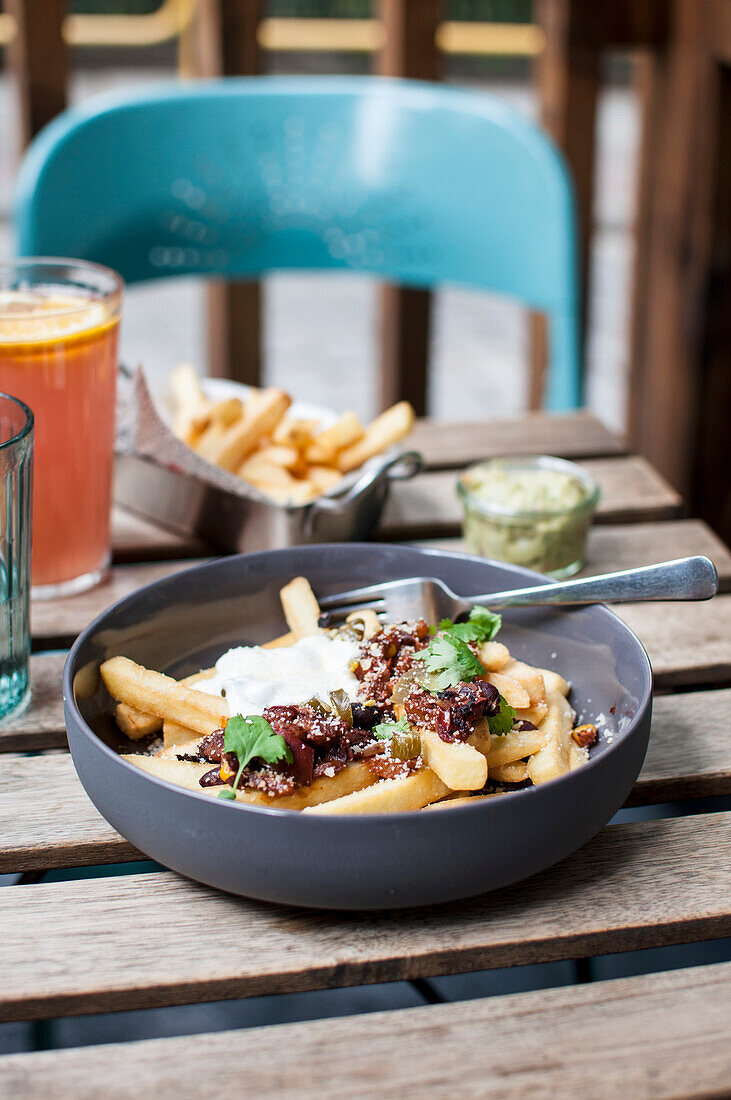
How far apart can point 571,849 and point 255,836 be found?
24 cm

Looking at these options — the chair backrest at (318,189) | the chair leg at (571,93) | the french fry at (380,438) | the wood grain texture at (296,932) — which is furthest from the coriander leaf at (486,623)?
the chair leg at (571,93)

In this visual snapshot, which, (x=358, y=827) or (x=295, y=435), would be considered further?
(x=295, y=435)

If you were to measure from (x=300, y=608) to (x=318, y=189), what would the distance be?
1464 mm

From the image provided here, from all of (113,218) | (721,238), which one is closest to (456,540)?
(113,218)

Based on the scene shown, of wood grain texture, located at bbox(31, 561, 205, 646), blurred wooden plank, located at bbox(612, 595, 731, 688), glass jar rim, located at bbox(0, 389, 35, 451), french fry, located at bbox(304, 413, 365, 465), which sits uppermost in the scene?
glass jar rim, located at bbox(0, 389, 35, 451)

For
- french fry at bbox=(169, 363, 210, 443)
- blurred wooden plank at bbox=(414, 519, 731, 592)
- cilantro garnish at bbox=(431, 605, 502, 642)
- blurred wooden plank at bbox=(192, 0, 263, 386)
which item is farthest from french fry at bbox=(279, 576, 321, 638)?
blurred wooden plank at bbox=(192, 0, 263, 386)

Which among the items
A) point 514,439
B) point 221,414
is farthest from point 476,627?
point 514,439

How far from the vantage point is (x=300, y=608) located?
3.69 ft

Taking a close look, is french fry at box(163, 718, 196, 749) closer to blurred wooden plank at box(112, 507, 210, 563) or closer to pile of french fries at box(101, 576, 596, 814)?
pile of french fries at box(101, 576, 596, 814)

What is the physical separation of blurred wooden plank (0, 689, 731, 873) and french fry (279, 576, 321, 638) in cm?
25

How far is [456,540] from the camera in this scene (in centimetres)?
153

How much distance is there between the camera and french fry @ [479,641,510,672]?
1005 millimetres

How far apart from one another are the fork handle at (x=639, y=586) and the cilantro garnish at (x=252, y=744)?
359 millimetres

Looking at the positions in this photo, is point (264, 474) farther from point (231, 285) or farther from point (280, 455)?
point (231, 285)
